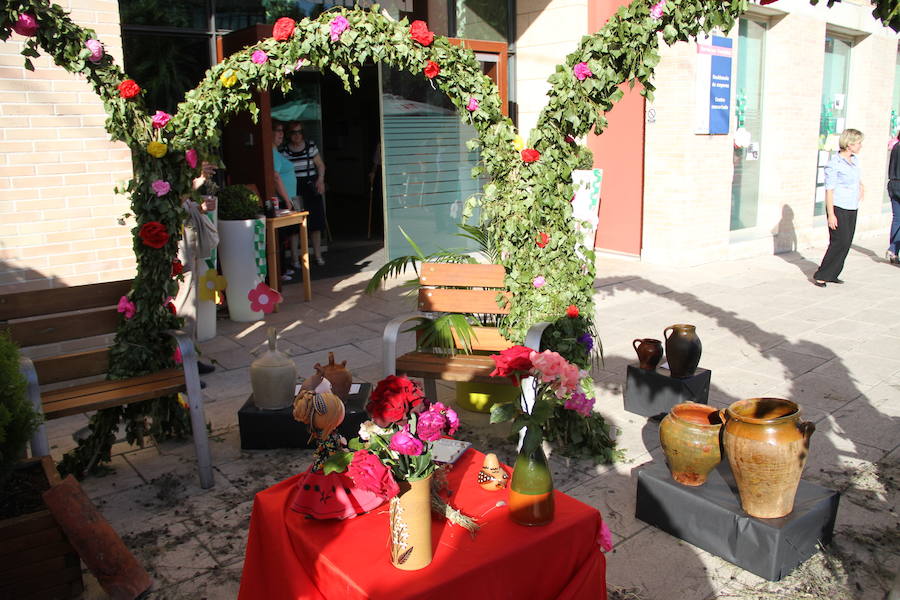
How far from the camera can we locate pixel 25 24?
3.89m

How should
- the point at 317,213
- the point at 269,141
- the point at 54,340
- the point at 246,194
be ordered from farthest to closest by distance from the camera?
the point at 317,213
the point at 269,141
the point at 246,194
the point at 54,340

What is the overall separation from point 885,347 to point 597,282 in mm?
3341

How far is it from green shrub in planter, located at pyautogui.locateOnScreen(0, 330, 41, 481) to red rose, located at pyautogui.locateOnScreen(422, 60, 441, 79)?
259 cm

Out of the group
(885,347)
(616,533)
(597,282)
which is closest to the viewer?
(616,533)

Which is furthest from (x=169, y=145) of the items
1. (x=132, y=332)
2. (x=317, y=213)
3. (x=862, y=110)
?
(x=862, y=110)

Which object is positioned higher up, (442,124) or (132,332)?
(442,124)

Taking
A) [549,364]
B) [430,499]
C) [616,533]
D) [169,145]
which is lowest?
[616,533]

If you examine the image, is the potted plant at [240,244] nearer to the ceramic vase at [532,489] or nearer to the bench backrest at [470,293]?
the bench backrest at [470,293]

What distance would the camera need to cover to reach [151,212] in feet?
14.7

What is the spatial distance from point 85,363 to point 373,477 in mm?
2752

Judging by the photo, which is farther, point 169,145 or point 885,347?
point 885,347

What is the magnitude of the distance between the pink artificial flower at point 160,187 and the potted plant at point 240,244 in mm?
2974

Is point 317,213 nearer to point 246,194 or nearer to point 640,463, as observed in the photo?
point 246,194

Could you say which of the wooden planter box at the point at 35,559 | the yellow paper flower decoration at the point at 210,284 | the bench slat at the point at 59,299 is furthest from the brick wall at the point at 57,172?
the wooden planter box at the point at 35,559
